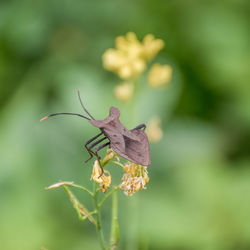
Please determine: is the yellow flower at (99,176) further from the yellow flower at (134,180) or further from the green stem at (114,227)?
the green stem at (114,227)

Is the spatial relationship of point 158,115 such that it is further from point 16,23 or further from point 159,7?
point 16,23

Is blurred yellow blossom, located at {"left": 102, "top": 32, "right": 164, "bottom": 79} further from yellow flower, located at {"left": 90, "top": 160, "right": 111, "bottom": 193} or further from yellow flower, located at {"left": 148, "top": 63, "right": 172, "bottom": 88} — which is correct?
yellow flower, located at {"left": 90, "top": 160, "right": 111, "bottom": 193}

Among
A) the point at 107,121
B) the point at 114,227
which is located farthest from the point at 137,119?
the point at 107,121

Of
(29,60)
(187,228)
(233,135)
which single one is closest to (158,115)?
(233,135)

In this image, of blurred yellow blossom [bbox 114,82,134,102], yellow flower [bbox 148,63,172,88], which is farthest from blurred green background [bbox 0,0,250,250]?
yellow flower [bbox 148,63,172,88]

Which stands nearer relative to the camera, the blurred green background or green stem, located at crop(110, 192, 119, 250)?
green stem, located at crop(110, 192, 119, 250)

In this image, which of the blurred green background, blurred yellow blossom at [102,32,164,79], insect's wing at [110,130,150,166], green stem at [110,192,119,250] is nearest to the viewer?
insect's wing at [110,130,150,166]
